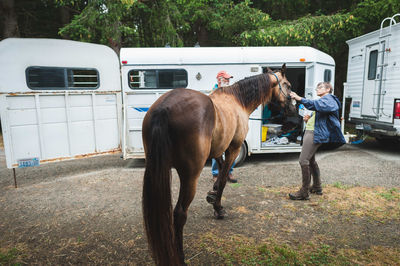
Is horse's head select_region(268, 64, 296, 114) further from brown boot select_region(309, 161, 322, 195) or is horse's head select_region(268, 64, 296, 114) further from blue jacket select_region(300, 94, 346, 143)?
brown boot select_region(309, 161, 322, 195)

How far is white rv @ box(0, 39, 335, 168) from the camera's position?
4.26m

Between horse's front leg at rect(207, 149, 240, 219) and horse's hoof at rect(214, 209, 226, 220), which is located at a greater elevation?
horse's front leg at rect(207, 149, 240, 219)

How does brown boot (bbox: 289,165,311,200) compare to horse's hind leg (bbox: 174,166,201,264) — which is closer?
horse's hind leg (bbox: 174,166,201,264)

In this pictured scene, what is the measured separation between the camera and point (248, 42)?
8969 millimetres

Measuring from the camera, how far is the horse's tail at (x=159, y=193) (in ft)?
6.57

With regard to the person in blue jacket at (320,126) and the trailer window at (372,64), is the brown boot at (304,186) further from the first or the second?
the trailer window at (372,64)

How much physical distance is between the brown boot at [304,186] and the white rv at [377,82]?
3.70 meters

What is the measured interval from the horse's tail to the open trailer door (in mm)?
3438

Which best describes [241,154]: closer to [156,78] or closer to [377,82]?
[156,78]

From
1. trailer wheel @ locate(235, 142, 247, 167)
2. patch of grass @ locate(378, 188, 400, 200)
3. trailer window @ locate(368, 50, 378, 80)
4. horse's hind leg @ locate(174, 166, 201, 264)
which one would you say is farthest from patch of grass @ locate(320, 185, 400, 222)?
trailer window @ locate(368, 50, 378, 80)

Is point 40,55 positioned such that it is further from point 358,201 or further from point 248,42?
point 248,42

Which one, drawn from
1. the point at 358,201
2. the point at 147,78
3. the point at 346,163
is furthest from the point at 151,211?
the point at 346,163

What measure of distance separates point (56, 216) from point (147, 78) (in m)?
3.25

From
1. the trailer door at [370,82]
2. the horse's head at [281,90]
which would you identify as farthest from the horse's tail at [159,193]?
the trailer door at [370,82]
